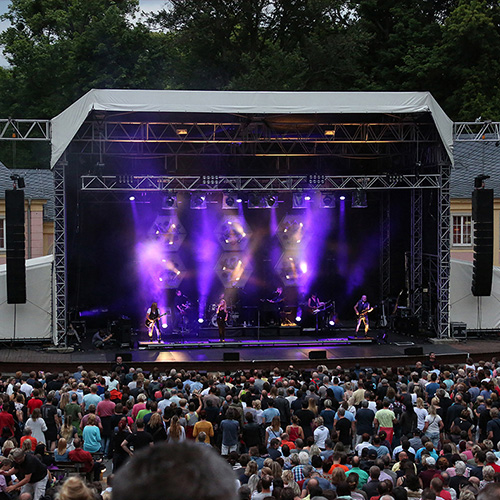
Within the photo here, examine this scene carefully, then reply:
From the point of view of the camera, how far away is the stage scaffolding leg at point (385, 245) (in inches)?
1054

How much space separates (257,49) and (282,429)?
32.5 m

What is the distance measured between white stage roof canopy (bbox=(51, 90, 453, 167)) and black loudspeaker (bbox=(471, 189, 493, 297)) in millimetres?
3386

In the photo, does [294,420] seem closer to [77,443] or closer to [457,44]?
[77,443]

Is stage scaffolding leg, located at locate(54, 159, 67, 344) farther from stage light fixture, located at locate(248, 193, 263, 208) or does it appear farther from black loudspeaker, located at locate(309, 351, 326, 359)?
black loudspeaker, located at locate(309, 351, 326, 359)

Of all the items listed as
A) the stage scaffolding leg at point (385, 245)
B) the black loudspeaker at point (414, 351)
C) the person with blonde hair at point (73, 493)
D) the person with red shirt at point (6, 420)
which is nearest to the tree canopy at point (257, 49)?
the stage scaffolding leg at point (385, 245)

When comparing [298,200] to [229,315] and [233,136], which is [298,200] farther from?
[229,315]

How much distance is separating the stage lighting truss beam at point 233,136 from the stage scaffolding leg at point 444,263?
77.1 inches

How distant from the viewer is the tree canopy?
3794 centimetres

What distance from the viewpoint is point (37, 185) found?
2969 cm

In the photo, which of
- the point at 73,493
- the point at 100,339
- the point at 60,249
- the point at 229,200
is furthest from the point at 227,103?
the point at 73,493

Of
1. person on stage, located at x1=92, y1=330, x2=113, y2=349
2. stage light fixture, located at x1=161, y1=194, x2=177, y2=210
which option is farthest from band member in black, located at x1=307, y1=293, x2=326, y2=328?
person on stage, located at x1=92, y1=330, x2=113, y2=349

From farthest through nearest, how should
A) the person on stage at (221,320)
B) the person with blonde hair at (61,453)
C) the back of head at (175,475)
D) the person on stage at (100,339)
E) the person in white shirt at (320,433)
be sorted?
the person on stage at (221,320), the person on stage at (100,339), the person in white shirt at (320,433), the person with blonde hair at (61,453), the back of head at (175,475)

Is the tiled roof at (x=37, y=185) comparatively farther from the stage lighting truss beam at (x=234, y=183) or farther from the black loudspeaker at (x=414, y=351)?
the black loudspeaker at (x=414, y=351)

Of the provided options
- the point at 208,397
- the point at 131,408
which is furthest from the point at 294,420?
the point at 131,408
